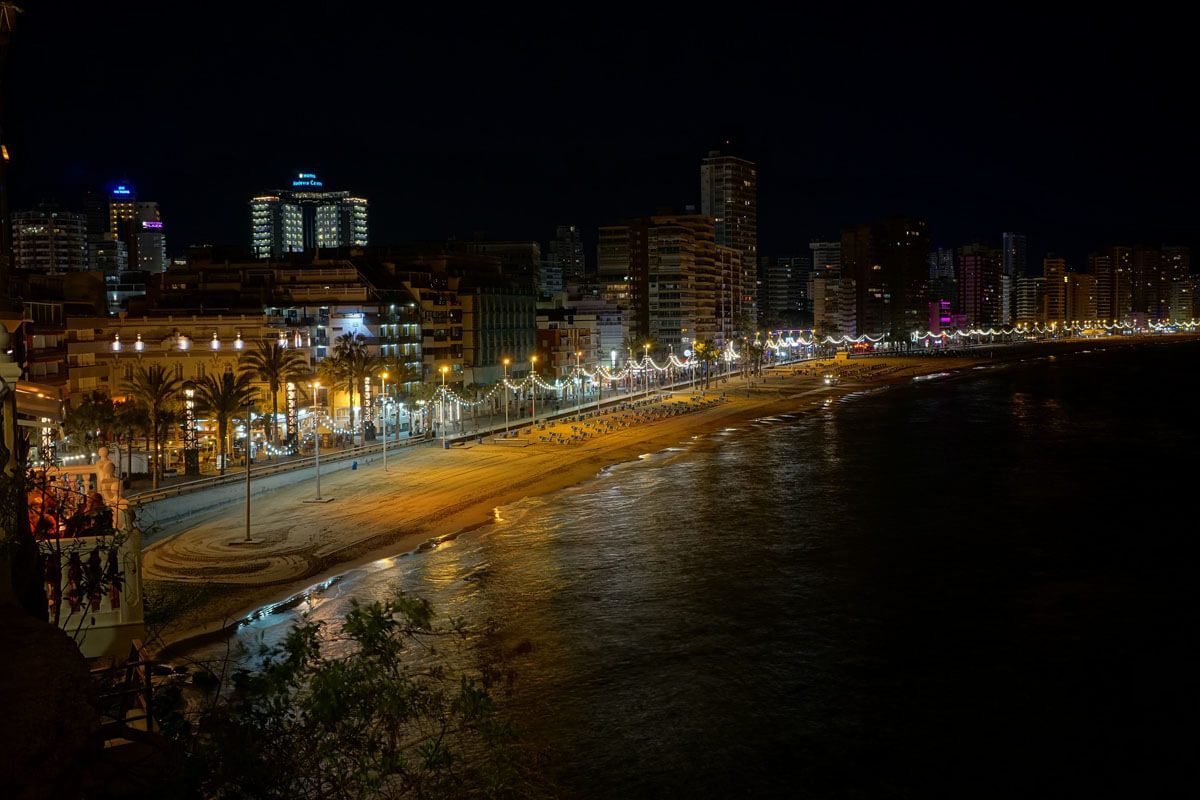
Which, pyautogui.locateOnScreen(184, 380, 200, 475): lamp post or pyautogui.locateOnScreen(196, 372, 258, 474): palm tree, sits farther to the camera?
pyautogui.locateOnScreen(184, 380, 200, 475): lamp post

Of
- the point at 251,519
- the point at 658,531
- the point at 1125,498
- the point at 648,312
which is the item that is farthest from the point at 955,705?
the point at 648,312

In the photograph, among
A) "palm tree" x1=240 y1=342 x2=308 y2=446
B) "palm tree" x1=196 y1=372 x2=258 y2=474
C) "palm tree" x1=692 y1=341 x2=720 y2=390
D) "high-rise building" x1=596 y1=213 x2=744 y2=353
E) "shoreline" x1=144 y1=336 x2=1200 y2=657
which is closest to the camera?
"shoreline" x1=144 y1=336 x2=1200 y2=657

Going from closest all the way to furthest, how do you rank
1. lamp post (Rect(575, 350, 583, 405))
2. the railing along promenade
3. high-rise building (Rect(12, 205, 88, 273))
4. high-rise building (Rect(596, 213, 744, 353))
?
the railing along promenade → lamp post (Rect(575, 350, 583, 405)) → high-rise building (Rect(596, 213, 744, 353)) → high-rise building (Rect(12, 205, 88, 273))

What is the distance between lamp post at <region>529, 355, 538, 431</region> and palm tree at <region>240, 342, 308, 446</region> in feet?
59.3

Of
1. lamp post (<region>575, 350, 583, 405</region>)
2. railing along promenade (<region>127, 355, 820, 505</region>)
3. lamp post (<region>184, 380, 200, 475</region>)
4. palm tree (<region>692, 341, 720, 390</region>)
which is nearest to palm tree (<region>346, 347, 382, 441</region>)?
railing along promenade (<region>127, 355, 820, 505</region>)

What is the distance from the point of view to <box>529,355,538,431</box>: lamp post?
70.4 meters

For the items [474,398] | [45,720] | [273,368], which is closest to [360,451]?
[273,368]

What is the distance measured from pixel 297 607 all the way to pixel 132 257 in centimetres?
18283

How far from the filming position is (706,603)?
30219 millimetres

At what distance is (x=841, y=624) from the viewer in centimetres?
2856

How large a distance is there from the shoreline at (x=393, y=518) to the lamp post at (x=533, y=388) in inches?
256

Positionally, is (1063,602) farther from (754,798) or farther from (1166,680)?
(754,798)

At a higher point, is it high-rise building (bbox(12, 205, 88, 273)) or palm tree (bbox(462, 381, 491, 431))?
high-rise building (bbox(12, 205, 88, 273))

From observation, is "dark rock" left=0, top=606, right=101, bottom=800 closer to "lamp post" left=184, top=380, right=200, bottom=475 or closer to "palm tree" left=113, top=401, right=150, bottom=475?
"palm tree" left=113, top=401, right=150, bottom=475
